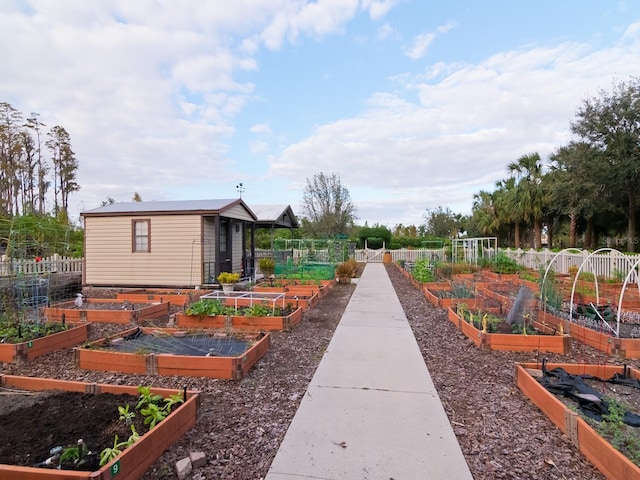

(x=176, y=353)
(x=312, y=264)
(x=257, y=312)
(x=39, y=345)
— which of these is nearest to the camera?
(x=176, y=353)

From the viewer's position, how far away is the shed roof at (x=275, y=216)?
52.4 feet

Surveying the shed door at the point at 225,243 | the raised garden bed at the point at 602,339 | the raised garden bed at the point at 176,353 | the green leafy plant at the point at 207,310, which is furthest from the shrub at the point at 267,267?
the raised garden bed at the point at 602,339

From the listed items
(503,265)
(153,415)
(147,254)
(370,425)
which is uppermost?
(147,254)

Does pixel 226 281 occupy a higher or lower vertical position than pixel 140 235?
lower

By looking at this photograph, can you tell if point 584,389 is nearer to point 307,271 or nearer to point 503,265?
point 307,271

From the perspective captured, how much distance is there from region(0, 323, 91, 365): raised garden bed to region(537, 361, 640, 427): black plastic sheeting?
6.21 m

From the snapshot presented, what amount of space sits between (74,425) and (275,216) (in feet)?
45.7

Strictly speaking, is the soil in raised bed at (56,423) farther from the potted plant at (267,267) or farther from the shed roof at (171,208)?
the potted plant at (267,267)

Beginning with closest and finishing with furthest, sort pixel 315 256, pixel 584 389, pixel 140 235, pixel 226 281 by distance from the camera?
pixel 584 389, pixel 226 281, pixel 140 235, pixel 315 256

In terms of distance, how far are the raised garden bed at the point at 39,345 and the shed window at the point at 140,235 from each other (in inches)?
259

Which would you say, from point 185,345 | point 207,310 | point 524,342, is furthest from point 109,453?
point 524,342

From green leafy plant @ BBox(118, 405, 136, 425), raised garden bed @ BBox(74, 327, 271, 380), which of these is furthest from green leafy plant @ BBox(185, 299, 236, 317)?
green leafy plant @ BBox(118, 405, 136, 425)

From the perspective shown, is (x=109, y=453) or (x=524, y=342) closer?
(x=109, y=453)

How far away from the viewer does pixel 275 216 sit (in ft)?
53.6
